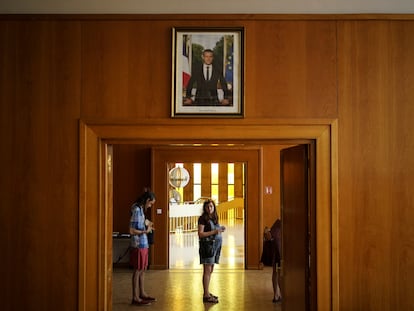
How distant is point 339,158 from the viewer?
4172 millimetres

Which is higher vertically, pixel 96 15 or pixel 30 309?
pixel 96 15

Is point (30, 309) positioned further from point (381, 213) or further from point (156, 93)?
point (381, 213)

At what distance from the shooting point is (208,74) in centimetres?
423

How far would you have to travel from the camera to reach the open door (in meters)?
4.37

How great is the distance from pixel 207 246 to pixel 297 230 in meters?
2.43

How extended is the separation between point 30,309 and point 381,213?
308 cm

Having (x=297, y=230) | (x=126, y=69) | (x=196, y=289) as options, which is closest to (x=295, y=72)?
(x=126, y=69)

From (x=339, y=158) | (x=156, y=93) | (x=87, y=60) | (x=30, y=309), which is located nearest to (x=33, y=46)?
(x=87, y=60)

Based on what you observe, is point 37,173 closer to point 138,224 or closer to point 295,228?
point 295,228

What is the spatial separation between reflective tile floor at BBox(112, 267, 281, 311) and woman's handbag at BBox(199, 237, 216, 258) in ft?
2.49

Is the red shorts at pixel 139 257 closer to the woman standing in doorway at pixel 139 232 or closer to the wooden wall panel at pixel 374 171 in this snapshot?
the woman standing in doorway at pixel 139 232

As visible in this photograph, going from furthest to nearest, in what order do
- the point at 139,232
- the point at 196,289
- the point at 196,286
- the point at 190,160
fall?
1. the point at 190,160
2. the point at 196,286
3. the point at 196,289
4. the point at 139,232

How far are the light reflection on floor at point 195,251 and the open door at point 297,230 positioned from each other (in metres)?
5.00

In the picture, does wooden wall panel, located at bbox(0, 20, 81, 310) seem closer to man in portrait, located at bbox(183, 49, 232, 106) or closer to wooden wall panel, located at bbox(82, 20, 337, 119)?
wooden wall panel, located at bbox(82, 20, 337, 119)
